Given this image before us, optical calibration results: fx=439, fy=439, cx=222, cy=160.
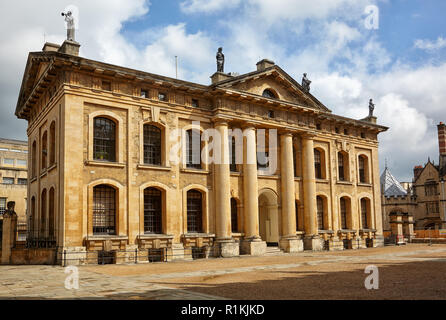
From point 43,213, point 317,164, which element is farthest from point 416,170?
point 43,213

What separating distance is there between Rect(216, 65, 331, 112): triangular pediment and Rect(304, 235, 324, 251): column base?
10.3 meters

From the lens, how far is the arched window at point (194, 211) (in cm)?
2867

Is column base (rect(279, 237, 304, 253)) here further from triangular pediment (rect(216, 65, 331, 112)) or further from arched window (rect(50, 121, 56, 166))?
arched window (rect(50, 121, 56, 166))

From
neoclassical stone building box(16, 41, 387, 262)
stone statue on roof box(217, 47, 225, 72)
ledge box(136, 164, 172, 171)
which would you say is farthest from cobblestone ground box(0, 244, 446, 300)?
stone statue on roof box(217, 47, 225, 72)

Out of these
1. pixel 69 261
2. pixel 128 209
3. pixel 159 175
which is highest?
pixel 159 175

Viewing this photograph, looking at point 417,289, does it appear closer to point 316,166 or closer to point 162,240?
point 162,240

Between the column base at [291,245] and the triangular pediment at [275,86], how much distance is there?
34.5ft

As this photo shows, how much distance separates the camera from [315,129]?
117 ft

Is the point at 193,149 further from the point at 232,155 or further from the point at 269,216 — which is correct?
the point at 269,216

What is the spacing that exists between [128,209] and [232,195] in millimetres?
7844

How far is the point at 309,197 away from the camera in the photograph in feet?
112

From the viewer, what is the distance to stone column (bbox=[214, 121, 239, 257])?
28.6 meters
